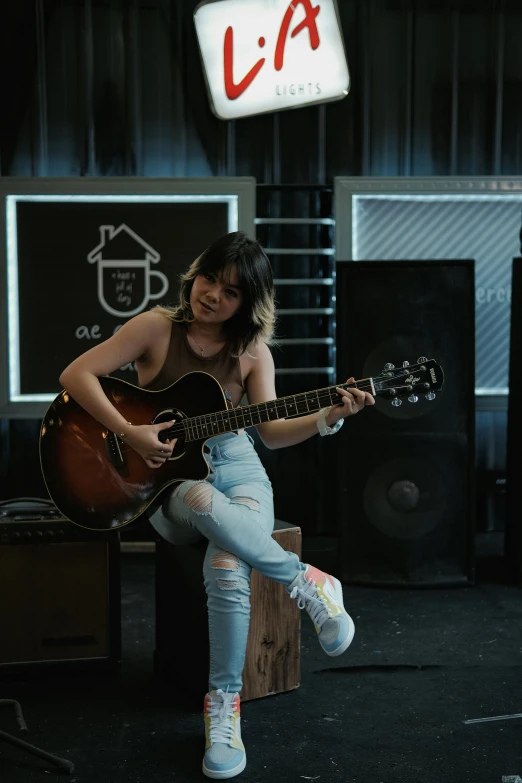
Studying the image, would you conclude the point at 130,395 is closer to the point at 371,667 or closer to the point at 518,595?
the point at 371,667

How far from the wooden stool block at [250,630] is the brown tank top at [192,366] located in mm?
393

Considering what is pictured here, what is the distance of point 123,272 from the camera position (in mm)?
3518

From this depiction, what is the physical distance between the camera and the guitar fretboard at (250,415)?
1.86 metres

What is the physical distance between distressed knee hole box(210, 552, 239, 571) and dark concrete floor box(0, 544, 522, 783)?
1.25ft

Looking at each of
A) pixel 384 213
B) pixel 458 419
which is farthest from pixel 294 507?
pixel 384 213

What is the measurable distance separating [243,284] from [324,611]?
0.78m

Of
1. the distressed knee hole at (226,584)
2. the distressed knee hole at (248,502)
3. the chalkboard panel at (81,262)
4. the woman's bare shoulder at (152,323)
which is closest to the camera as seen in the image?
the distressed knee hole at (226,584)

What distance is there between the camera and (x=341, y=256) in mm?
3555

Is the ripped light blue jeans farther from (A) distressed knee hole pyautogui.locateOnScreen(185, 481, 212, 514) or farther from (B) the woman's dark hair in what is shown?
(B) the woman's dark hair

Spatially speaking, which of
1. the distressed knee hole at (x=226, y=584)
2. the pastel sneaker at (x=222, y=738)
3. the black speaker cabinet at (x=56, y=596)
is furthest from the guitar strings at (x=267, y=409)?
the pastel sneaker at (x=222, y=738)

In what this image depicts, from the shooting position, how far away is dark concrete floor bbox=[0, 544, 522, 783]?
173 cm

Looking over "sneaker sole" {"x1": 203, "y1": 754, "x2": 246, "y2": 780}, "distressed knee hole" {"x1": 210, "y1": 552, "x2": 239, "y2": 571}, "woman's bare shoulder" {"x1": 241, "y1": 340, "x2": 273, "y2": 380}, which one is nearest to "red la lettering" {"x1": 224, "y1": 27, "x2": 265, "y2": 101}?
"woman's bare shoulder" {"x1": 241, "y1": 340, "x2": 273, "y2": 380}

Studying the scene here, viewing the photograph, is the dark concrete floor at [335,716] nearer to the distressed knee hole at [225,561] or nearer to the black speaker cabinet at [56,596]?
the black speaker cabinet at [56,596]

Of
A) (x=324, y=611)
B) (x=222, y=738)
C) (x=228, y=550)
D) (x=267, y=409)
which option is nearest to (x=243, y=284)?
(x=267, y=409)
